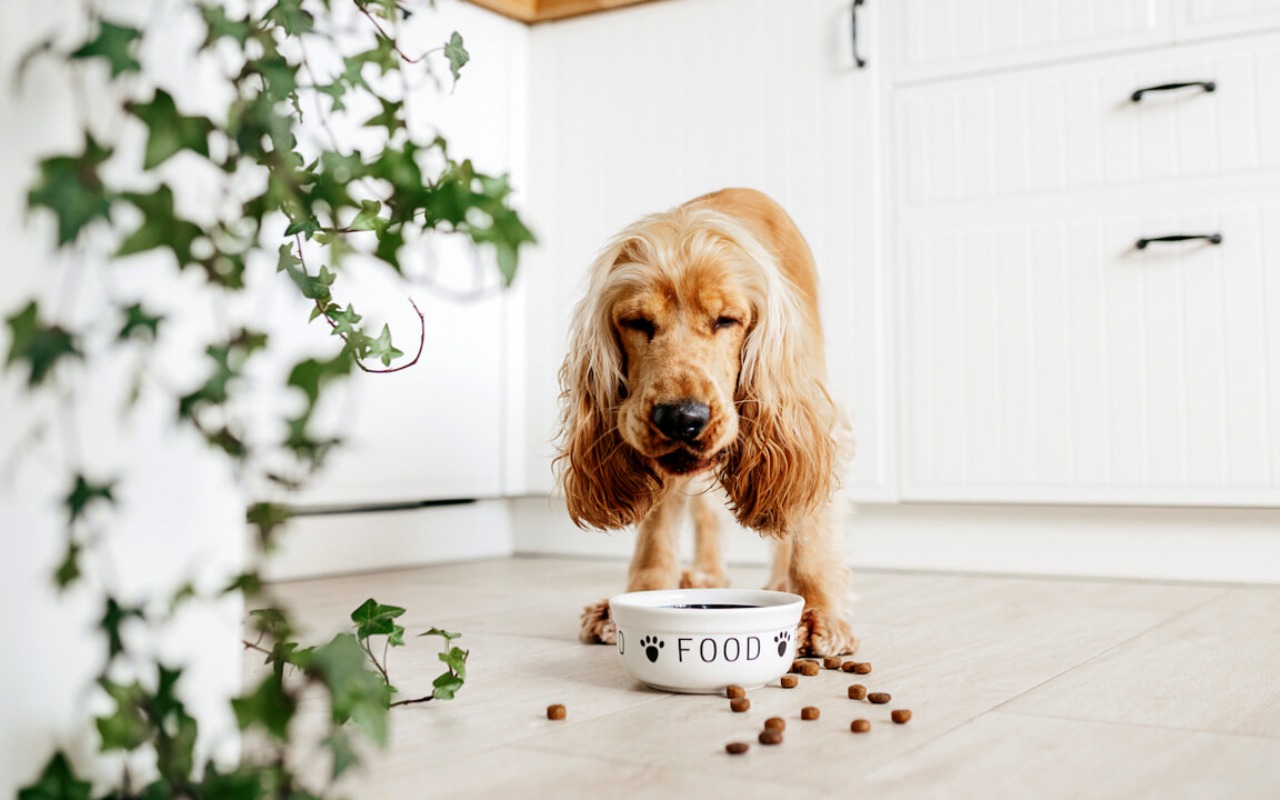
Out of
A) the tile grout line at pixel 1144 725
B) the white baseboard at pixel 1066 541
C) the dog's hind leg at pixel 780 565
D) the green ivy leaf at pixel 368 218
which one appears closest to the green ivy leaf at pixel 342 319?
the green ivy leaf at pixel 368 218

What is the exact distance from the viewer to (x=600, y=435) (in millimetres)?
1785

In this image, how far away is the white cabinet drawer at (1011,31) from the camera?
2549 mm

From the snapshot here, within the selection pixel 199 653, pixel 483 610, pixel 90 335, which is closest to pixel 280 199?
pixel 90 335

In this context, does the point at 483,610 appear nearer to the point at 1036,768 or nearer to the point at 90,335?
the point at 1036,768

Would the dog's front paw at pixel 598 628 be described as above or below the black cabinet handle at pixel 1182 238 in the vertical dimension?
below

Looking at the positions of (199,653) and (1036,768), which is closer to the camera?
(199,653)

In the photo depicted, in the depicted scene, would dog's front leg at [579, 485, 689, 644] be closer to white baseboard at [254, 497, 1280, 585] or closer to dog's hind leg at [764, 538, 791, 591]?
dog's hind leg at [764, 538, 791, 591]

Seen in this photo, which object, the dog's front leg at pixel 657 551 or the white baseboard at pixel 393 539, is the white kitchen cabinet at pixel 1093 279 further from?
the white baseboard at pixel 393 539

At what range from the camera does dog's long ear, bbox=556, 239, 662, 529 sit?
1752mm

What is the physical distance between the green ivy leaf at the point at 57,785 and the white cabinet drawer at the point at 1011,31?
2.46 m

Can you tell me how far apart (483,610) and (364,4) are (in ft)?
4.54

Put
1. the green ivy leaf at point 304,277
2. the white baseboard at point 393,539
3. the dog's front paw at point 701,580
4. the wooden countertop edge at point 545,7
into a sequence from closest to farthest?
the green ivy leaf at point 304,277 < the dog's front paw at point 701,580 < the white baseboard at point 393,539 < the wooden countertop edge at point 545,7

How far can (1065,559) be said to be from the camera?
105 inches

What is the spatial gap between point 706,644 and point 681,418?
33cm
